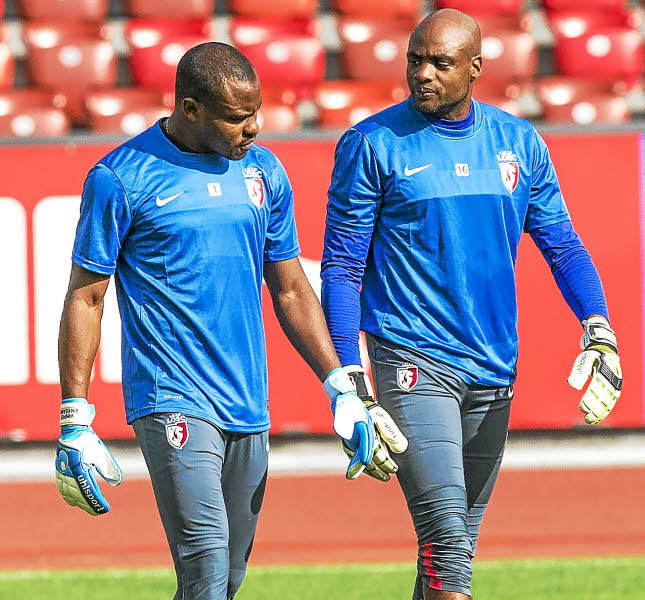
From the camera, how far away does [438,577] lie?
396 cm

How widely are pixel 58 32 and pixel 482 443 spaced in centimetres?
609

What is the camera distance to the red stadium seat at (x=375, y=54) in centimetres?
928

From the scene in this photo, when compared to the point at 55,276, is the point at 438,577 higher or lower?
lower

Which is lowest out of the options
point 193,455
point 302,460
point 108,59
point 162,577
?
point 162,577

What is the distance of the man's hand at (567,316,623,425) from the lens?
4129 millimetres

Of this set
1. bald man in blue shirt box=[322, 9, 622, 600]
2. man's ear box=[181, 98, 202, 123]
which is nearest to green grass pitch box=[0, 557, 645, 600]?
bald man in blue shirt box=[322, 9, 622, 600]

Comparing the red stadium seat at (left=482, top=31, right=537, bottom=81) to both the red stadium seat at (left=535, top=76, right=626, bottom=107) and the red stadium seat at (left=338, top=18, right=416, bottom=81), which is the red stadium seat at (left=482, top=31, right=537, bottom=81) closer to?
the red stadium seat at (left=535, top=76, right=626, bottom=107)

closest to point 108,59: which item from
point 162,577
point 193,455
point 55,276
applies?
point 55,276

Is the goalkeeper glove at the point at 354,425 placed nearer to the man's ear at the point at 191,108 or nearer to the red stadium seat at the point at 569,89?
the man's ear at the point at 191,108

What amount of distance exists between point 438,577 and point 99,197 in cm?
148

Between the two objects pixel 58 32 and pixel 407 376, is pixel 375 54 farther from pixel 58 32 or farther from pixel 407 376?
pixel 407 376

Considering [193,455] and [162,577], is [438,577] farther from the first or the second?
[162,577]

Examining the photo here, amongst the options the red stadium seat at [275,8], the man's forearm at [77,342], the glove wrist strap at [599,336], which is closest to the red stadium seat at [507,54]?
the red stadium seat at [275,8]

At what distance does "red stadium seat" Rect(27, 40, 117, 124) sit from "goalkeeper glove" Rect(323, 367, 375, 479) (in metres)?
5.68
